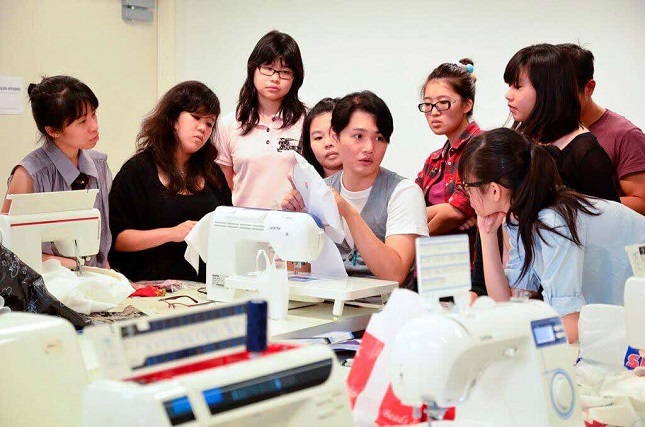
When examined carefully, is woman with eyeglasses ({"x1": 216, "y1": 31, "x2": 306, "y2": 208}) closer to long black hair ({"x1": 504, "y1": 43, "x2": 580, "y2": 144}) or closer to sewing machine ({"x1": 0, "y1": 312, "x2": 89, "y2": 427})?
long black hair ({"x1": 504, "y1": 43, "x2": 580, "y2": 144})

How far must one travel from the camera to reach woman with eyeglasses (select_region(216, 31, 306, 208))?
360cm

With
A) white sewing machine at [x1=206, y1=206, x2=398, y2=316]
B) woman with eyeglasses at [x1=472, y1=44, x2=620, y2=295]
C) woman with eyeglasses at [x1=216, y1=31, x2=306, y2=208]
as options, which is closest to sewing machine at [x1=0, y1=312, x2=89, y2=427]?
white sewing machine at [x1=206, y1=206, x2=398, y2=316]

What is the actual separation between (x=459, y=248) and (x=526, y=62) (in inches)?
63.2

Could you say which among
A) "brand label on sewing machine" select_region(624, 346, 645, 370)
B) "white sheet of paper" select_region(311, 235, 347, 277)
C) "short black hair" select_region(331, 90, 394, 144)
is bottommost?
"brand label on sewing machine" select_region(624, 346, 645, 370)

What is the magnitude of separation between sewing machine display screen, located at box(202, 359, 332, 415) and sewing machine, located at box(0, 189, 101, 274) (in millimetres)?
1314

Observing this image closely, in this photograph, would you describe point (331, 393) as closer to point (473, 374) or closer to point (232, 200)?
point (473, 374)

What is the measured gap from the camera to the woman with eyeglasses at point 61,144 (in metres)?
2.99

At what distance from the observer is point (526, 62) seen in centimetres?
292

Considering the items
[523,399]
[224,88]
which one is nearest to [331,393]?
[523,399]

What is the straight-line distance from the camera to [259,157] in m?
3.67

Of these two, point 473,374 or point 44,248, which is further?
point 44,248

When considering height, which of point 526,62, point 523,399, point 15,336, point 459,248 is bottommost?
point 523,399

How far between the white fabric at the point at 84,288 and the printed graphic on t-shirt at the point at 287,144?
4.03 ft

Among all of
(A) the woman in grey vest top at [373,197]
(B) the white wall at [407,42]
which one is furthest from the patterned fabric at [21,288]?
(B) the white wall at [407,42]
